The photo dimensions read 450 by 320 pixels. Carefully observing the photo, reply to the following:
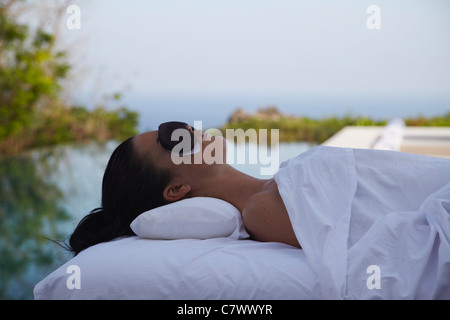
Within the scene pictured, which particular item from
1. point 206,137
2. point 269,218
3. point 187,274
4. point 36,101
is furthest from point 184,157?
point 36,101

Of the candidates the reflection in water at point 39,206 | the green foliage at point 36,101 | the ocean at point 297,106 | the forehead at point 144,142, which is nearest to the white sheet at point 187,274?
the forehead at point 144,142

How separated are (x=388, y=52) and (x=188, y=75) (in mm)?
4681

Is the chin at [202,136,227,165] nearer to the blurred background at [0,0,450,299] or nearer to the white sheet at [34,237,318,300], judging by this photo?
the white sheet at [34,237,318,300]

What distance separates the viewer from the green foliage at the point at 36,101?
6875 mm

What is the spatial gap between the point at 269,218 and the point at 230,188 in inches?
8.5

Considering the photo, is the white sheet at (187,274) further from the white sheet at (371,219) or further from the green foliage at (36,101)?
the green foliage at (36,101)

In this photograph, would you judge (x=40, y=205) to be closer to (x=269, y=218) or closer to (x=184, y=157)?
(x=184, y=157)

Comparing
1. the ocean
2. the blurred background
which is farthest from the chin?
the ocean

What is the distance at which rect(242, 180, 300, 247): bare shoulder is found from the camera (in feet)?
5.03

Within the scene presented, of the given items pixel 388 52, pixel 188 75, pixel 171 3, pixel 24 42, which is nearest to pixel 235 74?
pixel 188 75

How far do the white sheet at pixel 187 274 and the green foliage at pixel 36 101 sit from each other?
5.88 m

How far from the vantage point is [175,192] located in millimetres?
1715
